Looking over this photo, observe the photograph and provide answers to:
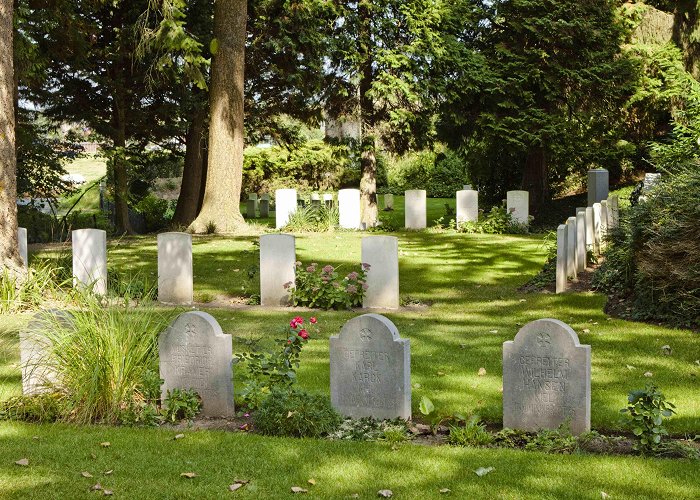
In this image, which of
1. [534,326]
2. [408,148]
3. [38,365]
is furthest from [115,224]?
[534,326]

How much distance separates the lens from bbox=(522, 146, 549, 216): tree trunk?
28.2 metres

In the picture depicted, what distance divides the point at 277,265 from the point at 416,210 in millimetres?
12844

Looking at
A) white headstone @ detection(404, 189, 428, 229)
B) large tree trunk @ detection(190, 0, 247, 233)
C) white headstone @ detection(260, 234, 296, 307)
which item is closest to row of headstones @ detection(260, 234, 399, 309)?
white headstone @ detection(260, 234, 296, 307)

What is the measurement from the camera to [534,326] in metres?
6.82

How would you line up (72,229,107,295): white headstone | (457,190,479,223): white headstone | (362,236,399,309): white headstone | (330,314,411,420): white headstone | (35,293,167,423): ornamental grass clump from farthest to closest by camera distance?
1. (457,190,479,223): white headstone
2. (72,229,107,295): white headstone
3. (362,236,399,309): white headstone
4. (35,293,167,423): ornamental grass clump
5. (330,314,411,420): white headstone

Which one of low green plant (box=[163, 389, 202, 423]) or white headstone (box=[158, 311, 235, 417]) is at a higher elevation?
white headstone (box=[158, 311, 235, 417])

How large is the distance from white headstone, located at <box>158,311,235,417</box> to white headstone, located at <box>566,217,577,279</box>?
316 inches

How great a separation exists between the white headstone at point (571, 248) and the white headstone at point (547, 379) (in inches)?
294

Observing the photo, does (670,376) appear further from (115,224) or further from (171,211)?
(171,211)

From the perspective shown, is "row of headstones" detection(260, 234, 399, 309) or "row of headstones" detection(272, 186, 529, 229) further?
"row of headstones" detection(272, 186, 529, 229)

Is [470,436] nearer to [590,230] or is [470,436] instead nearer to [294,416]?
[294,416]

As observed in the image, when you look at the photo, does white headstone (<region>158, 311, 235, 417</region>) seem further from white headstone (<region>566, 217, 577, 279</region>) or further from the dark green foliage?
white headstone (<region>566, 217, 577, 279</region>)

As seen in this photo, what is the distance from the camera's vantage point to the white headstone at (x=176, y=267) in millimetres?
13609

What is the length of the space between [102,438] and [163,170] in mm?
26848
